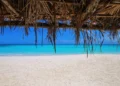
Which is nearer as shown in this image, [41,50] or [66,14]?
[66,14]

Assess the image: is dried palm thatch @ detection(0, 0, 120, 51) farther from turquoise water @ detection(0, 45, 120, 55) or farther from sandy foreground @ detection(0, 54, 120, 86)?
turquoise water @ detection(0, 45, 120, 55)

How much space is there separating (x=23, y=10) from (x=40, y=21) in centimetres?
45

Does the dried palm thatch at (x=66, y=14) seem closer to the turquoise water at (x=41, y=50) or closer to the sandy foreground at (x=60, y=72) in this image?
the sandy foreground at (x=60, y=72)

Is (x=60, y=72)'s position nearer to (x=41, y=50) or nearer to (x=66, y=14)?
(x=41, y=50)

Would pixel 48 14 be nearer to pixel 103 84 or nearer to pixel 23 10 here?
pixel 23 10

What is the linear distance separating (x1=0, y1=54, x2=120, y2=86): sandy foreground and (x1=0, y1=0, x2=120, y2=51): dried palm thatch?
5.29m

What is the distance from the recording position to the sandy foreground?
7770 mm

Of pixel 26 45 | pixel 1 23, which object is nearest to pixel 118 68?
pixel 26 45

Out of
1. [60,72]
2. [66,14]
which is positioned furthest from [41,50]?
[66,14]

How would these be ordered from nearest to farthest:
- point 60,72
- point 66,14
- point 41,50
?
point 66,14 < point 60,72 < point 41,50

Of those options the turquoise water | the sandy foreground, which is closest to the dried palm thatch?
the sandy foreground

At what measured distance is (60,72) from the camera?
29.0ft

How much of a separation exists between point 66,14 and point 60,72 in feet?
22.4

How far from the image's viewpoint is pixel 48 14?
82.2 inches
